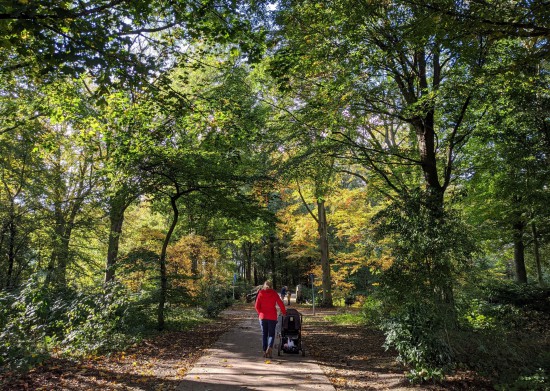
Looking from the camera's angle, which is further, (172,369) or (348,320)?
(348,320)

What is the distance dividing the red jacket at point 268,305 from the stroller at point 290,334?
252 mm

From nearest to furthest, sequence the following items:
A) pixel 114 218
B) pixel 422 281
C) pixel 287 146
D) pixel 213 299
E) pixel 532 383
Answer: pixel 532 383 < pixel 422 281 < pixel 287 146 < pixel 114 218 < pixel 213 299

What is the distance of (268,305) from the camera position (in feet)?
26.1

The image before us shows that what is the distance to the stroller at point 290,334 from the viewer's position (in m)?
8.08

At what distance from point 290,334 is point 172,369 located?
265cm

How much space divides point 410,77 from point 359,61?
2.73m

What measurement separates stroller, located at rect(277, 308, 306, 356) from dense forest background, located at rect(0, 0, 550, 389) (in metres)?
1.84

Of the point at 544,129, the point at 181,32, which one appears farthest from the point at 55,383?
the point at 544,129

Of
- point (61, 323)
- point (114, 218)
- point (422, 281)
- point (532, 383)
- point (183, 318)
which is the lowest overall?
point (183, 318)

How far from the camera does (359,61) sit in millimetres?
8586

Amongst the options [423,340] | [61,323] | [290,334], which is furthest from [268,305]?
[61,323]

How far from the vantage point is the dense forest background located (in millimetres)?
5840

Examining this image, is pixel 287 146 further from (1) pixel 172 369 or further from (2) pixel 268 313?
(1) pixel 172 369

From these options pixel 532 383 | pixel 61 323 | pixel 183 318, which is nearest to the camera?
pixel 532 383
